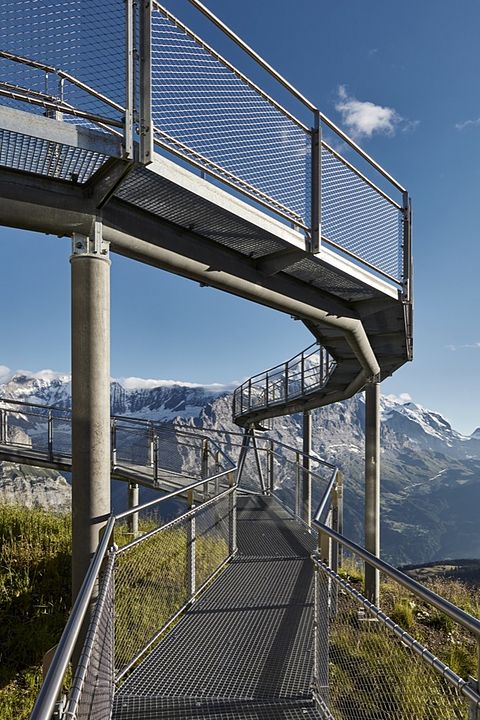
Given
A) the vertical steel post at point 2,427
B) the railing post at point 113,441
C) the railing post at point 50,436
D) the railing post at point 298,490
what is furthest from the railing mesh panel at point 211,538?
the vertical steel post at point 2,427

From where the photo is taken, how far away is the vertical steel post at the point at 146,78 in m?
4.79

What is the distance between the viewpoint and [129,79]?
15.5ft

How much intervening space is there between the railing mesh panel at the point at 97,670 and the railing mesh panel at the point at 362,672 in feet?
4.76

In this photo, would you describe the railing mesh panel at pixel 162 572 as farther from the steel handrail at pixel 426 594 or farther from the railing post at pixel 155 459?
the railing post at pixel 155 459

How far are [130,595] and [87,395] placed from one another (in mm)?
2047

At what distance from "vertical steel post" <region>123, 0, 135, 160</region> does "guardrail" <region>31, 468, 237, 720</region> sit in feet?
10.4

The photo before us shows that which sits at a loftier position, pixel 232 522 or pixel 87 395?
pixel 87 395

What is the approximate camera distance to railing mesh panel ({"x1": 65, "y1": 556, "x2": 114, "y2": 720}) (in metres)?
2.13

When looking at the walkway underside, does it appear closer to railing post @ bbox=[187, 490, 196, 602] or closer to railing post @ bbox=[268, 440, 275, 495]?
railing post @ bbox=[187, 490, 196, 602]

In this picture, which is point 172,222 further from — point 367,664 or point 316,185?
point 367,664

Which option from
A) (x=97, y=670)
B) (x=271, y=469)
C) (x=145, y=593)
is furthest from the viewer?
(x=271, y=469)

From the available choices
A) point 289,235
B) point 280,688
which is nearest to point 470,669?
point 280,688

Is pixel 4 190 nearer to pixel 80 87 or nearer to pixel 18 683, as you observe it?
pixel 80 87

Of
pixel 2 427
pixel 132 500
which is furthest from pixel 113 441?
pixel 2 427
